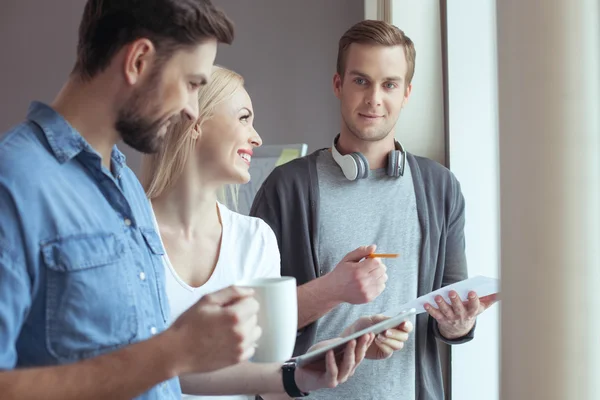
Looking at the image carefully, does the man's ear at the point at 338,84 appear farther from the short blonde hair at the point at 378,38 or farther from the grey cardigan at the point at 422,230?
the grey cardigan at the point at 422,230

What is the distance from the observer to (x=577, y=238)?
0.75 metres

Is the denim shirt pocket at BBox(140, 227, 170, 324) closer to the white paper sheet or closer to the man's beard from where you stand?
the man's beard

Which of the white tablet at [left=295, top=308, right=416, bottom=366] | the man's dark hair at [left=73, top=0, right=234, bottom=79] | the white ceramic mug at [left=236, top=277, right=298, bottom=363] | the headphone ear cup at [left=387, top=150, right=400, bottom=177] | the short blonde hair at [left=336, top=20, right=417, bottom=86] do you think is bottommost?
the white tablet at [left=295, top=308, right=416, bottom=366]

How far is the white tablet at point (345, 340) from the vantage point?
43.2 inches

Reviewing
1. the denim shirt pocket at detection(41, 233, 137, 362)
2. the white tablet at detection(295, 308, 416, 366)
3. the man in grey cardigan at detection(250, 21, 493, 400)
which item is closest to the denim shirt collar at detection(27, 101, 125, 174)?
the denim shirt pocket at detection(41, 233, 137, 362)

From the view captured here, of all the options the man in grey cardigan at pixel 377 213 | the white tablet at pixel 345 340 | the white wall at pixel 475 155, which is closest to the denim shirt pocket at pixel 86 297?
the white tablet at pixel 345 340

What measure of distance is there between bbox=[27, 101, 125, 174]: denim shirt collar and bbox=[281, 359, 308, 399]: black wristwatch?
0.57 meters

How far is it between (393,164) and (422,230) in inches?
7.8

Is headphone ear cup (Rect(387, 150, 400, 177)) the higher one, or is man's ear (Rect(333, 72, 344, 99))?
man's ear (Rect(333, 72, 344, 99))

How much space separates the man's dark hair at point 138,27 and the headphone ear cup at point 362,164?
3.21 ft

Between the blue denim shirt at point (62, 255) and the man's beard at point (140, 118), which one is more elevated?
the man's beard at point (140, 118)

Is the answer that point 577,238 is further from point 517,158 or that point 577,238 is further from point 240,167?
point 240,167

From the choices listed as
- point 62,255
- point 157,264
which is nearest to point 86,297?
point 62,255

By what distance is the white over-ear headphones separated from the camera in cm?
187
